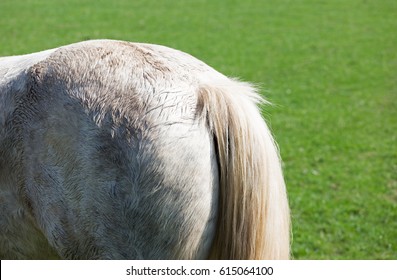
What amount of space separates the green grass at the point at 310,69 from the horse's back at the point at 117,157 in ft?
2.19

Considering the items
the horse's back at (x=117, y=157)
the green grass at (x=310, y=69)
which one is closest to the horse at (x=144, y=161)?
the horse's back at (x=117, y=157)

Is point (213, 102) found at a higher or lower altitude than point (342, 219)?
higher

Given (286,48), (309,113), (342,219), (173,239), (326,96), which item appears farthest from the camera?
(286,48)

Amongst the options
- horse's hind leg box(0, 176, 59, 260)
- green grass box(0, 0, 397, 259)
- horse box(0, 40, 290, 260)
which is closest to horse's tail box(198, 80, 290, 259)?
horse box(0, 40, 290, 260)

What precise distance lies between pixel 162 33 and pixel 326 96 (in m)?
5.46

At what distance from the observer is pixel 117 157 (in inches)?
74.2

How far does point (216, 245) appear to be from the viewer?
195 cm

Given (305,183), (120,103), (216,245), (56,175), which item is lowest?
(305,183)

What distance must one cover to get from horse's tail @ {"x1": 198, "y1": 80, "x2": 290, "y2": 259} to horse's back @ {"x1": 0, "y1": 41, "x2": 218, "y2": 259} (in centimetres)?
4

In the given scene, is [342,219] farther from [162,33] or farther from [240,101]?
[162,33]

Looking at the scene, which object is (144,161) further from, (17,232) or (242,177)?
(17,232)

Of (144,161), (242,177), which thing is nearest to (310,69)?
(242,177)

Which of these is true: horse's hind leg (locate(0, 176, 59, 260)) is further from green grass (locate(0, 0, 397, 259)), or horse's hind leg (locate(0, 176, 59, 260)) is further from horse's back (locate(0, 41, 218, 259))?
green grass (locate(0, 0, 397, 259))

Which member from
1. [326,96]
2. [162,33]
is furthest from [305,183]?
[162,33]
